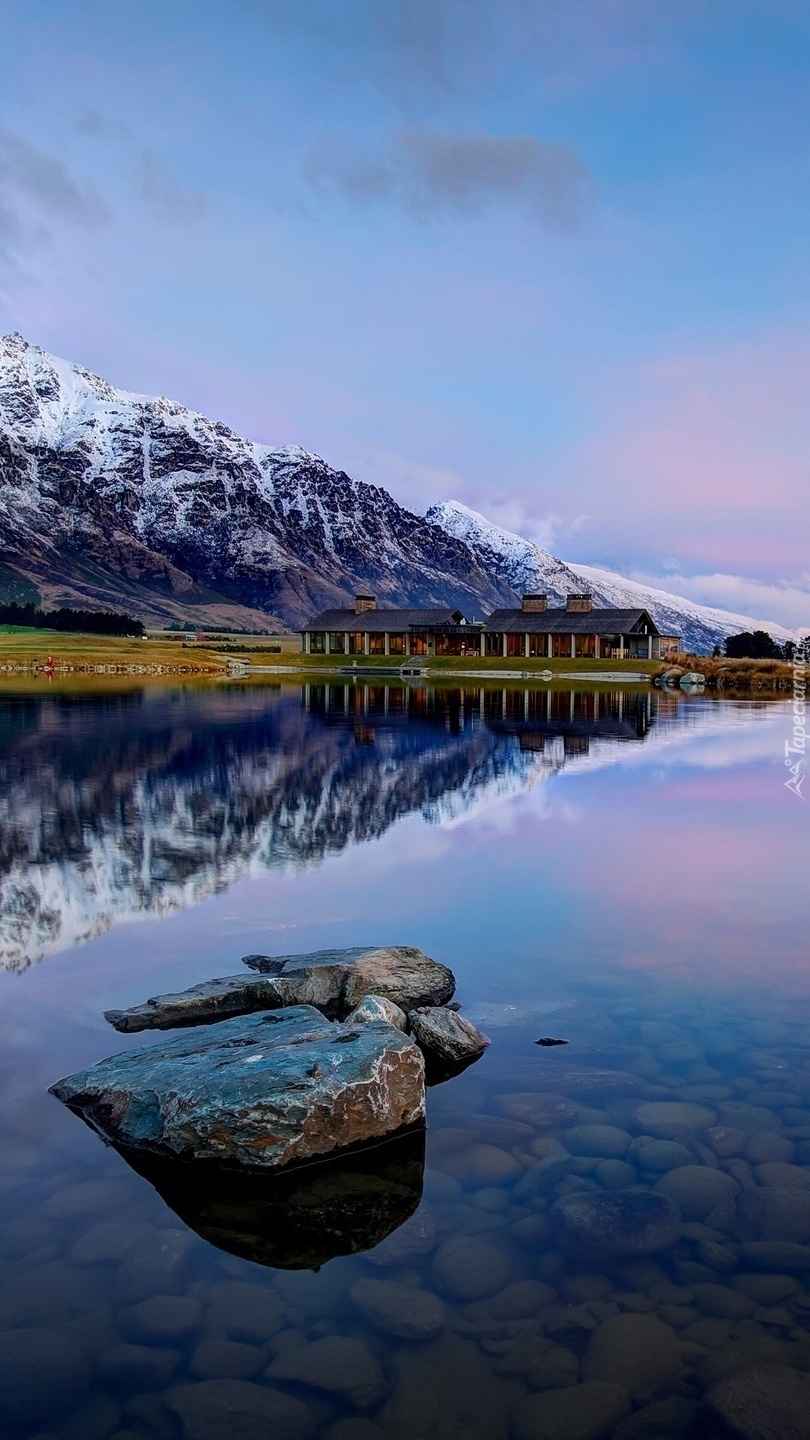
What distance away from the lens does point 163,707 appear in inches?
2645

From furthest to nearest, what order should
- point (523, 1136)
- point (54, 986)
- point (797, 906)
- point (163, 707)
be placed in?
point (163, 707) → point (797, 906) → point (54, 986) → point (523, 1136)

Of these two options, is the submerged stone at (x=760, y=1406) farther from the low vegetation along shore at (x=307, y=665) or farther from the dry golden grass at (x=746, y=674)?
the dry golden grass at (x=746, y=674)

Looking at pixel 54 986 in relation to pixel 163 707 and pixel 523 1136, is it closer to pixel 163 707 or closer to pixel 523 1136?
pixel 523 1136

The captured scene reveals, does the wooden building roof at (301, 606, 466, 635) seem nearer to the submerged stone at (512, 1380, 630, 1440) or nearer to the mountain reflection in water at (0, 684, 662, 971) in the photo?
the mountain reflection in water at (0, 684, 662, 971)

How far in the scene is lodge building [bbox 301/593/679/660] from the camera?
142750 mm

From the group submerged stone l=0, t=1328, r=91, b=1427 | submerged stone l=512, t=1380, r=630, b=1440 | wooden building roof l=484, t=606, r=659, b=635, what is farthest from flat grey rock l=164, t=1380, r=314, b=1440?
wooden building roof l=484, t=606, r=659, b=635

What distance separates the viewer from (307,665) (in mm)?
144250

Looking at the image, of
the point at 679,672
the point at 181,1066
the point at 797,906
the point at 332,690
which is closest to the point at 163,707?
the point at 332,690

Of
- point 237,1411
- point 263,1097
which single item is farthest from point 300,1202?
point 237,1411

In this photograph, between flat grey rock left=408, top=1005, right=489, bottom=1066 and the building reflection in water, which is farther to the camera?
the building reflection in water

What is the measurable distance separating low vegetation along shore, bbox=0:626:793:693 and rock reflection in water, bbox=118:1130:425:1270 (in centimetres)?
10651

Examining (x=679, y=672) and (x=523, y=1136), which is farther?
(x=679, y=672)

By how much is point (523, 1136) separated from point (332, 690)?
8747 cm

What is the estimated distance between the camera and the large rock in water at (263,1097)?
31.1ft
